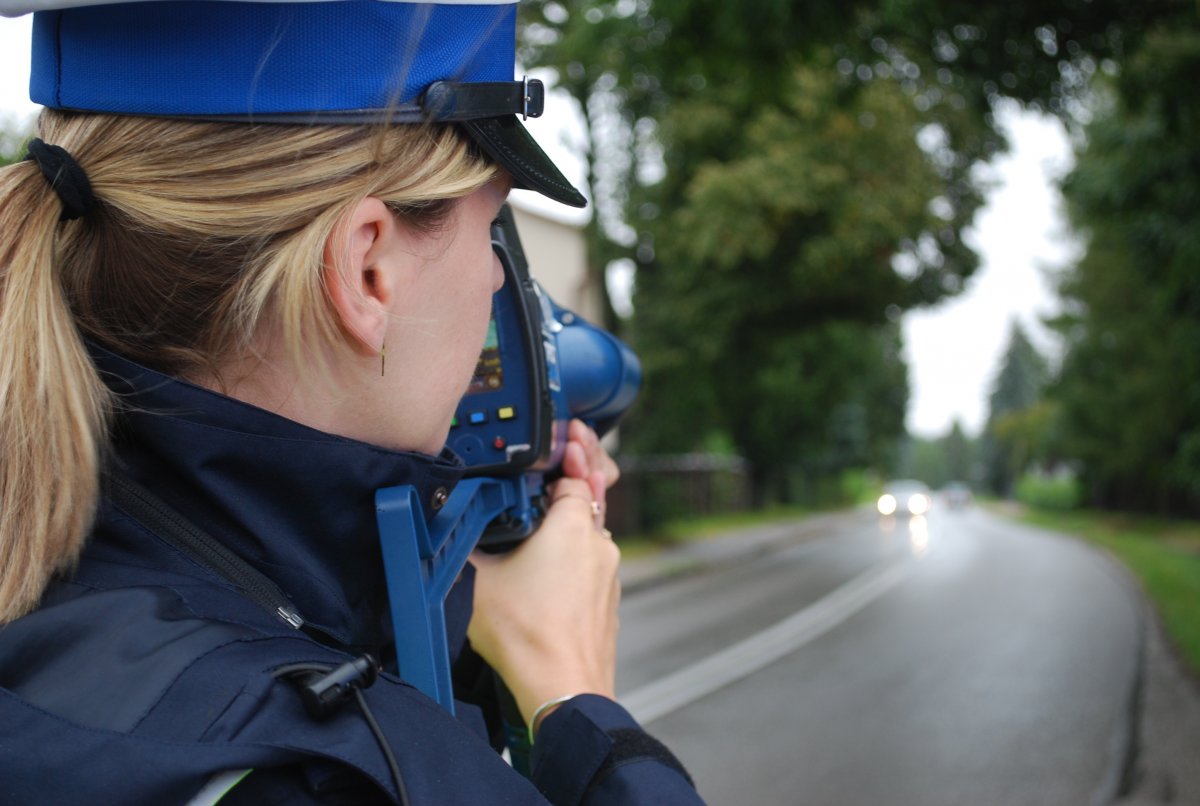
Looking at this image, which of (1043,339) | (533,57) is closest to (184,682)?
(533,57)

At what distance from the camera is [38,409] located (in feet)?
2.78

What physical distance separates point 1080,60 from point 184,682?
234 inches

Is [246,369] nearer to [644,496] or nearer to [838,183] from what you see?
[838,183]

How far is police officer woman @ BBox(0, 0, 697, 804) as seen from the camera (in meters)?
0.75

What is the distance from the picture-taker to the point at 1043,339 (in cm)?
3419

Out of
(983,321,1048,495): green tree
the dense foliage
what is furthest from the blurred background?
(983,321,1048,495): green tree

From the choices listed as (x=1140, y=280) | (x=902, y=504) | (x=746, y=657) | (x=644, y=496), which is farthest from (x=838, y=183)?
(x=902, y=504)

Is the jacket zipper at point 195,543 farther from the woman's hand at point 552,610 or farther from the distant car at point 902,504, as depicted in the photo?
the distant car at point 902,504

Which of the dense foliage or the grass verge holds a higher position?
the dense foliage

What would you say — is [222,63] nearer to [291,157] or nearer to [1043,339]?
[291,157]

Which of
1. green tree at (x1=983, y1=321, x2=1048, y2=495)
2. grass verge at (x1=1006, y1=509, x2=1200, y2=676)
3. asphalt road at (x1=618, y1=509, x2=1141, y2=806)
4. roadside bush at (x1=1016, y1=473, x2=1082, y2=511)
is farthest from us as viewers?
green tree at (x1=983, y1=321, x2=1048, y2=495)

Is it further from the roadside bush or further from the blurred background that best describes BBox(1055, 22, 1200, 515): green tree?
the roadside bush

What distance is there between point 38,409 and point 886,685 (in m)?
8.67

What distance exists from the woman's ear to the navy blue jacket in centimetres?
10
